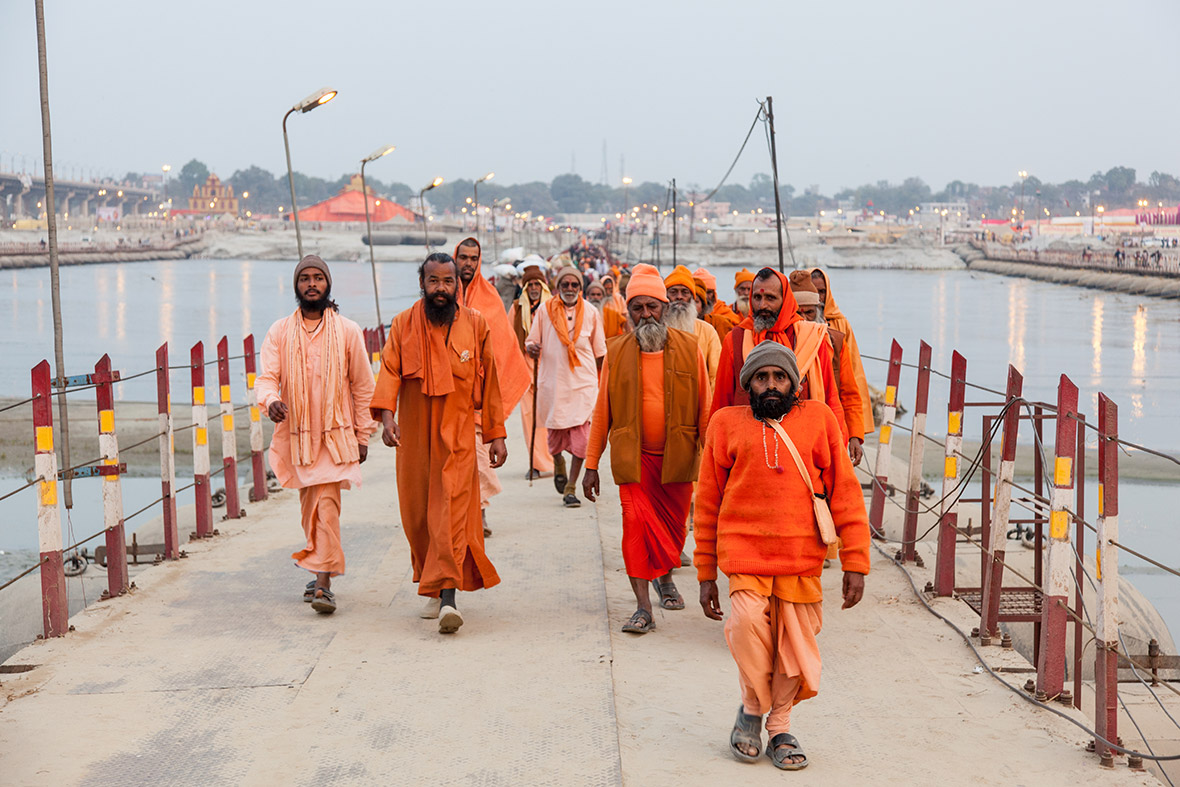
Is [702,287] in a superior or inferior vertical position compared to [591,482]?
superior

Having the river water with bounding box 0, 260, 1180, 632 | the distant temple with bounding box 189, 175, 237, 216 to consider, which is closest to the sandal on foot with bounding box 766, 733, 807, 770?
the river water with bounding box 0, 260, 1180, 632

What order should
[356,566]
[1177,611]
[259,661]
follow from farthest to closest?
[1177,611] < [356,566] < [259,661]

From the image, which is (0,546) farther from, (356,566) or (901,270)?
(901,270)

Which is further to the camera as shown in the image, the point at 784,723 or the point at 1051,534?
the point at 1051,534

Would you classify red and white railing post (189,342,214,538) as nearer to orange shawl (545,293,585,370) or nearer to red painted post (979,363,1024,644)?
orange shawl (545,293,585,370)

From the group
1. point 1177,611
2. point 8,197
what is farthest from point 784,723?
point 8,197

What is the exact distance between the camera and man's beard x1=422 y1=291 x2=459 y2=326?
5.54 meters

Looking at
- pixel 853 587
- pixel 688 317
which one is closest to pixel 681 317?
pixel 688 317

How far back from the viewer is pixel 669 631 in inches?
218

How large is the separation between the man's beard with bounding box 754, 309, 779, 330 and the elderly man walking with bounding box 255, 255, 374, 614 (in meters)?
2.01

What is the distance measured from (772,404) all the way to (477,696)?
1.62 meters

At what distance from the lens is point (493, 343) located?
6504mm

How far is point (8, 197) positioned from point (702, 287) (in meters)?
156

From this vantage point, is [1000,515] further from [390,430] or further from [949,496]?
[390,430]
